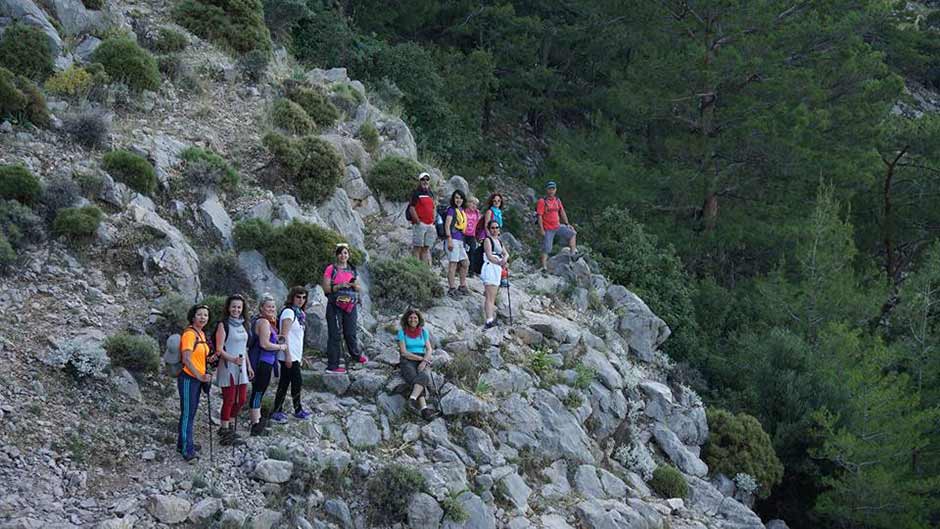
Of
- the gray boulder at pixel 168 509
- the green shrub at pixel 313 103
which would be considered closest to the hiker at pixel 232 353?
the gray boulder at pixel 168 509

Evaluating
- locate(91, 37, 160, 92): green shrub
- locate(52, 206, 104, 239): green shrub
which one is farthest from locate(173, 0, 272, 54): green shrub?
locate(52, 206, 104, 239): green shrub

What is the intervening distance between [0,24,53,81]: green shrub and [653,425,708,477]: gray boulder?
1203 cm

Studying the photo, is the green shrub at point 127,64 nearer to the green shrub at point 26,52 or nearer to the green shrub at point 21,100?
the green shrub at point 26,52

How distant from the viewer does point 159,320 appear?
13.0 m

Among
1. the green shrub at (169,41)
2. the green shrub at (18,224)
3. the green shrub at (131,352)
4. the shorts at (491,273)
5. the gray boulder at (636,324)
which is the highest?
the green shrub at (169,41)

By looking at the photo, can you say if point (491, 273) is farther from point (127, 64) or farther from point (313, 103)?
point (127, 64)

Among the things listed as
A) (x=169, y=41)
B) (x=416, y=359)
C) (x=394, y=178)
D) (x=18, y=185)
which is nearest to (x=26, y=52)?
(x=169, y=41)

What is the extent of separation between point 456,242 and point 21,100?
6972 millimetres

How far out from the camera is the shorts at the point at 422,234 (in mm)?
16812

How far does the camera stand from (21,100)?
49.8 feet

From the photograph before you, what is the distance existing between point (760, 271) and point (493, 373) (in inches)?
548

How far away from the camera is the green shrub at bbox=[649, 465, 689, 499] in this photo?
1523 cm

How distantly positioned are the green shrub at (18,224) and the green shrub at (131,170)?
180 cm

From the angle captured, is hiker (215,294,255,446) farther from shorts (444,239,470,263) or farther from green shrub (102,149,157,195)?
shorts (444,239,470,263)
